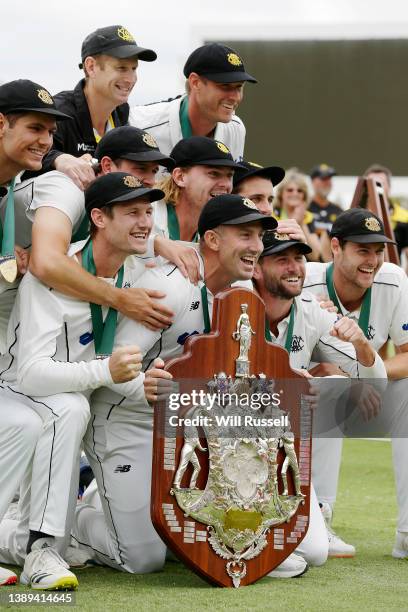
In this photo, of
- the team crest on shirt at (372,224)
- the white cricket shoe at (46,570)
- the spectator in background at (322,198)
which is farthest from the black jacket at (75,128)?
the spectator in background at (322,198)

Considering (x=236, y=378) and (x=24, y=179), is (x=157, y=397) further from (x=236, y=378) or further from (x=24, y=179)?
(x=24, y=179)

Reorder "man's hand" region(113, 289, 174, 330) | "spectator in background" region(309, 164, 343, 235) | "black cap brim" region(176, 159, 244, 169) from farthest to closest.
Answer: "spectator in background" region(309, 164, 343, 235), "black cap brim" region(176, 159, 244, 169), "man's hand" region(113, 289, 174, 330)

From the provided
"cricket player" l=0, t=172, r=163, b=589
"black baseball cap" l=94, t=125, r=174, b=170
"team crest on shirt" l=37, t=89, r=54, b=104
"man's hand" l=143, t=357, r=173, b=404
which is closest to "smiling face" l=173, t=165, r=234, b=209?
"black baseball cap" l=94, t=125, r=174, b=170

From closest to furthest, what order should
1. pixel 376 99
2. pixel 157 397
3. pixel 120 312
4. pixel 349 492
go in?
1. pixel 157 397
2. pixel 120 312
3. pixel 349 492
4. pixel 376 99

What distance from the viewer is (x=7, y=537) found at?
5723 millimetres

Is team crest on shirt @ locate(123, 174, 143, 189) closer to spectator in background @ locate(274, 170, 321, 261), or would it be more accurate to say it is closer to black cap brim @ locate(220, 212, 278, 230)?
black cap brim @ locate(220, 212, 278, 230)

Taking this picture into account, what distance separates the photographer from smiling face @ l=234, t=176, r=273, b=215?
6668 millimetres

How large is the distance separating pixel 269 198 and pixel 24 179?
1513mm

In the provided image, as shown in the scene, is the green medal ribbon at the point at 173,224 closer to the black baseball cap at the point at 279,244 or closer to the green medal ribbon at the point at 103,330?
the black baseball cap at the point at 279,244

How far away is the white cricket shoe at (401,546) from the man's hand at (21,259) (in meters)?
2.54

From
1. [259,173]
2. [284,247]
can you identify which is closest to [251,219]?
A: [284,247]

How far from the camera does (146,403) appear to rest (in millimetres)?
5699

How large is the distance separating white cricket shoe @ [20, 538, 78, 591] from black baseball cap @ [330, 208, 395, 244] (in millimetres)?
2561

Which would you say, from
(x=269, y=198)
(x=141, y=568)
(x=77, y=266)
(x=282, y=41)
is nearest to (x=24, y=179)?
(x=77, y=266)
